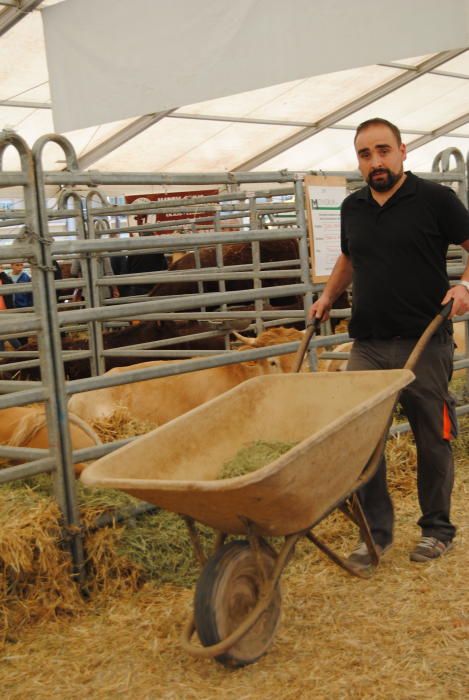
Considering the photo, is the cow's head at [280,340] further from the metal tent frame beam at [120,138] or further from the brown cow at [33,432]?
the metal tent frame beam at [120,138]

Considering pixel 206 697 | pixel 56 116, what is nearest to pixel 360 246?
pixel 206 697

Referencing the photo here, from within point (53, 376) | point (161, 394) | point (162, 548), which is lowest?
point (162, 548)

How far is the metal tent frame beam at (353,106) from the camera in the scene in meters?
13.9

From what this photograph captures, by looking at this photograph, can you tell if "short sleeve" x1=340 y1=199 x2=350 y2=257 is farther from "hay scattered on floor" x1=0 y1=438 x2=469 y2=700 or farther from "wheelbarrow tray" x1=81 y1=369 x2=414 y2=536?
"hay scattered on floor" x1=0 y1=438 x2=469 y2=700

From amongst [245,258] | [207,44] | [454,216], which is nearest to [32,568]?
[454,216]

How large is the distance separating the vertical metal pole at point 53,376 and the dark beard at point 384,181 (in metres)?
1.32

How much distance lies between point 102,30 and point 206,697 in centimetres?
555

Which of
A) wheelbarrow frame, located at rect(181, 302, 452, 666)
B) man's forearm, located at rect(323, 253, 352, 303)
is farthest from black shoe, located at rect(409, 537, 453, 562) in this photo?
man's forearm, located at rect(323, 253, 352, 303)

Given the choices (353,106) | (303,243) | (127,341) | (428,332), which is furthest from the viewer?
(353,106)

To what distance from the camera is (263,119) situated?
579 inches

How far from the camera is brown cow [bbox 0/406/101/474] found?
4066 millimetres

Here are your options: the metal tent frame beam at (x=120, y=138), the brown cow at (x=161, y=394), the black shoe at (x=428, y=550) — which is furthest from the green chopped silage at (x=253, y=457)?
the metal tent frame beam at (x=120, y=138)

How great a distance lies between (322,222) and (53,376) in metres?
1.91

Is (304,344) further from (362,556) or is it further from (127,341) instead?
(127,341)
